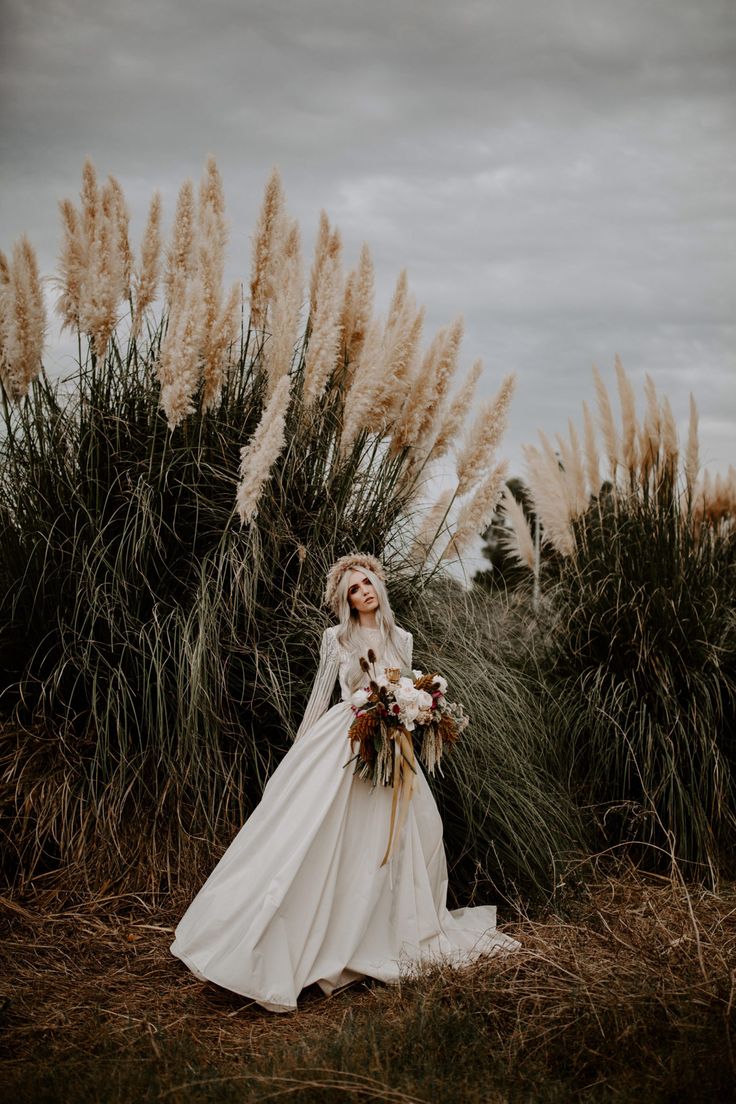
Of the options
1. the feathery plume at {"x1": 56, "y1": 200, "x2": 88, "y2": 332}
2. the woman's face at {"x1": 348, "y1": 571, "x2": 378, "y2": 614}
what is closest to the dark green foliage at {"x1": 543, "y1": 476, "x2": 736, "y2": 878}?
the woman's face at {"x1": 348, "y1": 571, "x2": 378, "y2": 614}

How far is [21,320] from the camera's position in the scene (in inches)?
159

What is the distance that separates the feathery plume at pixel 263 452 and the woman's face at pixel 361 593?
53 cm

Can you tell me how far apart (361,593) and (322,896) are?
1.22 m

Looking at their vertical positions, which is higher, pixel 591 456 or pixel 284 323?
pixel 284 323

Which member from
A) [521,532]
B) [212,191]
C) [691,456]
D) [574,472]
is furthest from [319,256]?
[691,456]

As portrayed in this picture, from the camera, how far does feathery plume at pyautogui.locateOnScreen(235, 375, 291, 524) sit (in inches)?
141

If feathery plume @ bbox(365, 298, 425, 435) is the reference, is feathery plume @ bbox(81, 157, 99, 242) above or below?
above

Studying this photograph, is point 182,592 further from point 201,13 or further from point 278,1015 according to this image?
point 201,13

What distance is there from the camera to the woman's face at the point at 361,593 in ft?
12.0

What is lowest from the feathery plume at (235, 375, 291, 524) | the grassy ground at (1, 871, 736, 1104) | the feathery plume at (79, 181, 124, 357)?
the grassy ground at (1, 871, 736, 1104)

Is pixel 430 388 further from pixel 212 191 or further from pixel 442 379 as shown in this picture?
pixel 212 191

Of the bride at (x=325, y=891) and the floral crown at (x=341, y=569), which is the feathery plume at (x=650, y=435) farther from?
the bride at (x=325, y=891)

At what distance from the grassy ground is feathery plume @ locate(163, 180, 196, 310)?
306cm

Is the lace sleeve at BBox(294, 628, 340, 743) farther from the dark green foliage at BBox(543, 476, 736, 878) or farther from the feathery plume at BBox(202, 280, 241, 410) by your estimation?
the dark green foliage at BBox(543, 476, 736, 878)
